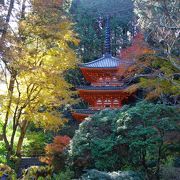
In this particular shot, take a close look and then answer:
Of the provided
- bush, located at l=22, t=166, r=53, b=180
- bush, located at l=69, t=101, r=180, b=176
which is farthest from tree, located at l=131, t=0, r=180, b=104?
bush, located at l=22, t=166, r=53, b=180

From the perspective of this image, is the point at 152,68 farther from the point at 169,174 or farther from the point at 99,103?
the point at 169,174

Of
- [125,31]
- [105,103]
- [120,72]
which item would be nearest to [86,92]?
[105,103]

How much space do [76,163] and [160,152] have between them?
2.73m

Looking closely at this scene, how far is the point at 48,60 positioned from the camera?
569 inches

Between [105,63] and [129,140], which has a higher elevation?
[105,63]

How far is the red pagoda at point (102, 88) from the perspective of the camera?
19.1 meters

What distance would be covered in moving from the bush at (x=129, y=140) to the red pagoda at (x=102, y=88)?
8257mm

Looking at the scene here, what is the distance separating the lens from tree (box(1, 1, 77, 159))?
43.5 ft

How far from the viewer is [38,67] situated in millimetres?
13125

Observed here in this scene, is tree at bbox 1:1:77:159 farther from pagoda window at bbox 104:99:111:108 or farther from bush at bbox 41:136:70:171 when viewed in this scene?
pagoda window at bbox 104:99:111:108

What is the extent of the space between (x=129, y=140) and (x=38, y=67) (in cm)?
538

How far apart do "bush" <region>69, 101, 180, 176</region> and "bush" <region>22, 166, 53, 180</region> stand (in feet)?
7.66

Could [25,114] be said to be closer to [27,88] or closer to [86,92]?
[27,88]

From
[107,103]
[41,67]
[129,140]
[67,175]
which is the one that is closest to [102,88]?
[107,103]
